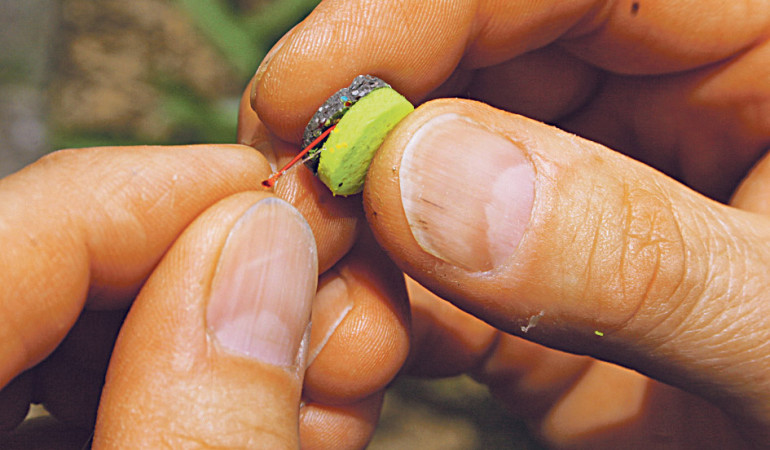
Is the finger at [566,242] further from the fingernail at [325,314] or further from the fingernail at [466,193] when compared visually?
the fingernail at [325,314]

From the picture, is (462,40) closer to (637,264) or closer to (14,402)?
(637,264)

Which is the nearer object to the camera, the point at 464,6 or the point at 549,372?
the point at 464,6

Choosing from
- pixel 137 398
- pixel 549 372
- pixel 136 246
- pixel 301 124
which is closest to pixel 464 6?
pixel 301 124

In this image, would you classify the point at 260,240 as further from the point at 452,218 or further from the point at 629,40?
the point at 629,40

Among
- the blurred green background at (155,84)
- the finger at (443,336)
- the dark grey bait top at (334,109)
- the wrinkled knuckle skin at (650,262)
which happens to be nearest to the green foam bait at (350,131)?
the dark grey bait top at (334,109)

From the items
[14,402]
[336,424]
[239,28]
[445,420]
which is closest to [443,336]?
[336,424]
